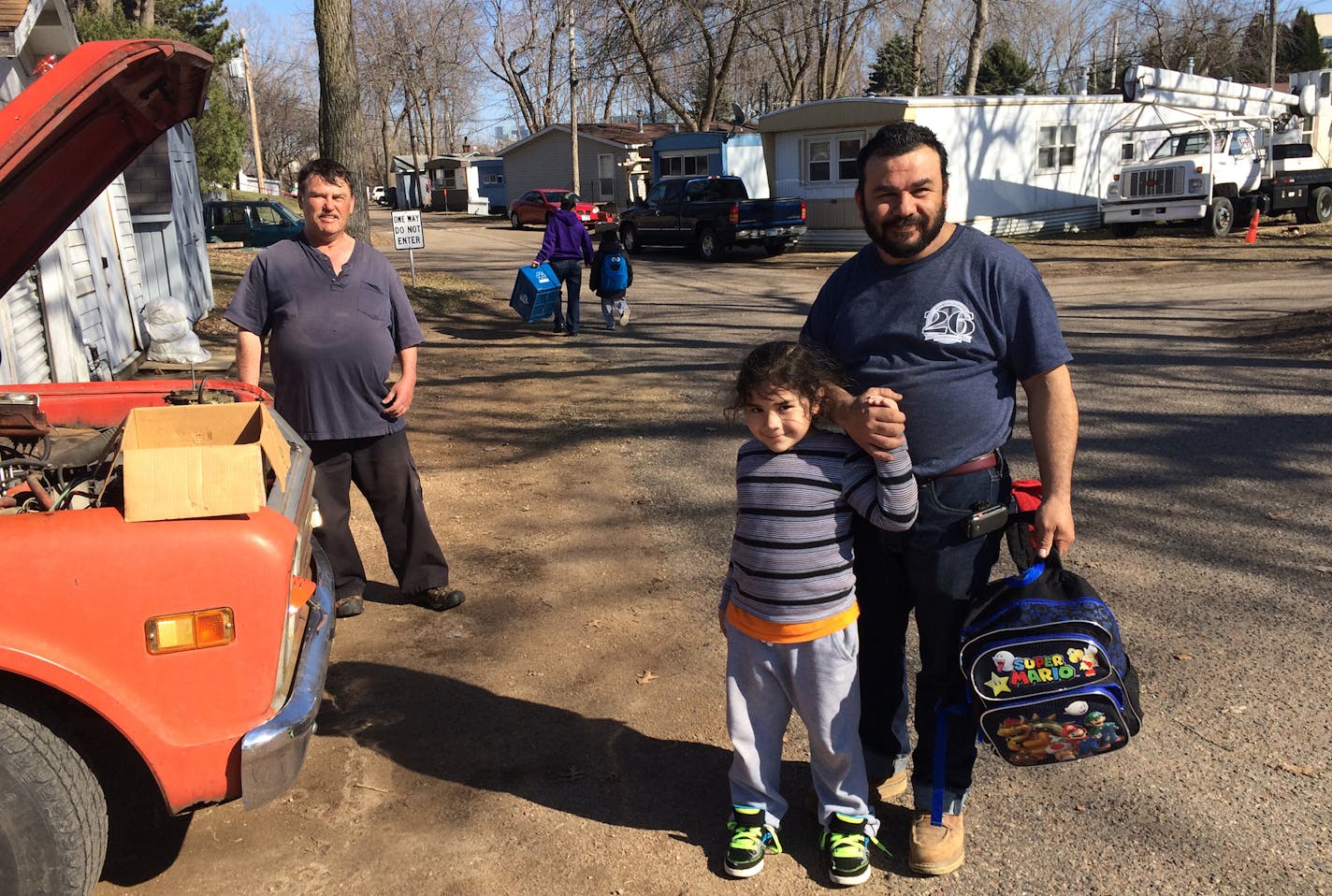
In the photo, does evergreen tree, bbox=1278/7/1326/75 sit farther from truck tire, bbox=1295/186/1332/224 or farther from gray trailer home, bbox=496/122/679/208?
truck tire, bbox=1295/186/1332/224

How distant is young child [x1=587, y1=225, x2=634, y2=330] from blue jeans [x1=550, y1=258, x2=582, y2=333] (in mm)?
220

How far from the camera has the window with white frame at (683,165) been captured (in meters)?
31.7

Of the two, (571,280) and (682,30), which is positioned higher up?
(682,30)

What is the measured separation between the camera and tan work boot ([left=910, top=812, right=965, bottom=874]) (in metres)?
2.96

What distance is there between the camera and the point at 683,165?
32594 mm

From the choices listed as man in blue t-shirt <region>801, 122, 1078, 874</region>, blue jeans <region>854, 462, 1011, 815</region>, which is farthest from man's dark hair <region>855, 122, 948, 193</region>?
blue jeans <region>854, 462, 1011, 815</region>

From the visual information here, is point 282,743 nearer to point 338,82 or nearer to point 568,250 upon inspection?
point 338,82

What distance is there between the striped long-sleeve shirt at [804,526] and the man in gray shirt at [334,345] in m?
2.25

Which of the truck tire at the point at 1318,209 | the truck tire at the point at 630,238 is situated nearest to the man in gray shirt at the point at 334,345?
the truck tire at the point at 630,238

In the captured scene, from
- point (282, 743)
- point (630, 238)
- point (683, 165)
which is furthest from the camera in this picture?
point (683, 165)

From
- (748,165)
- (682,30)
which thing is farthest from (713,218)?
(682,30)

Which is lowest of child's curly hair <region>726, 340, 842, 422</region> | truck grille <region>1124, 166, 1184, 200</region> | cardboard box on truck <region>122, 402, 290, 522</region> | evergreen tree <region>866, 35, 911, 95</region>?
Result: cardboard box on truck <region>122, 402, 290, 522</region>

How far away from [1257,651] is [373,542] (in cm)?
428

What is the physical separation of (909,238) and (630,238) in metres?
23.8
